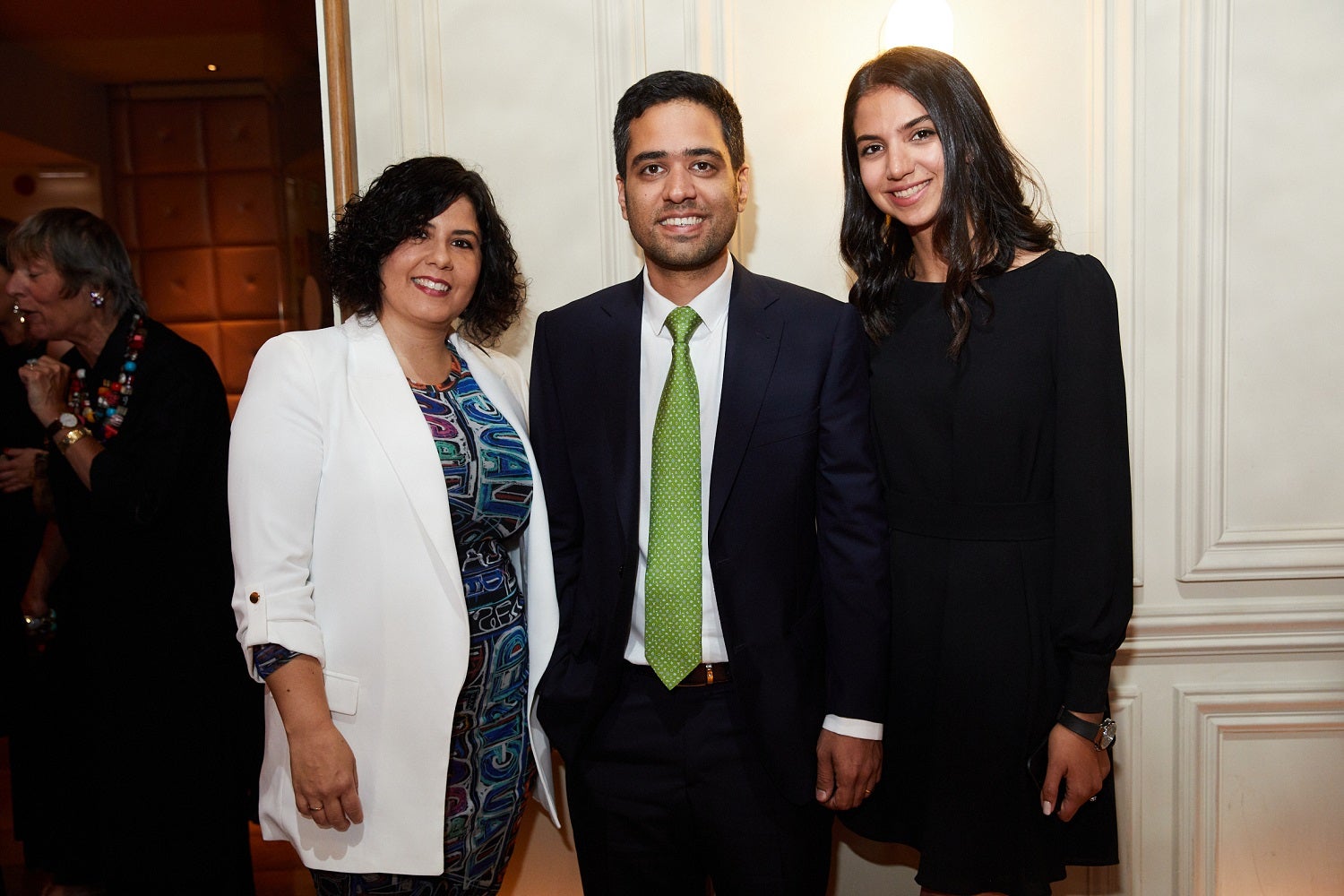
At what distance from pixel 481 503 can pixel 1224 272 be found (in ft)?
6.29

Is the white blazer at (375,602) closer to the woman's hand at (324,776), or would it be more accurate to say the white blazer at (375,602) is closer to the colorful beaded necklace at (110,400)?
the woman's hand at (324,776)

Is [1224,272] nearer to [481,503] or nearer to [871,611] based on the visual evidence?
Result: [871,611]

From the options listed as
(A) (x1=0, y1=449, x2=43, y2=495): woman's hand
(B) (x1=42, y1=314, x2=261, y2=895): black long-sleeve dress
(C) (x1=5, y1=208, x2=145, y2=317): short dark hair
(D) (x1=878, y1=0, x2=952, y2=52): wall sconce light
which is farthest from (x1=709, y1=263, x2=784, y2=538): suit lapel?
(A) (x1=0, y1=449, x2=43, y2=495): woman's hand

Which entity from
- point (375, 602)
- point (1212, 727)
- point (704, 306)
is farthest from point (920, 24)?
point (1212, 727)

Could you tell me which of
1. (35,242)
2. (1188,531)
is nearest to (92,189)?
(35,242)

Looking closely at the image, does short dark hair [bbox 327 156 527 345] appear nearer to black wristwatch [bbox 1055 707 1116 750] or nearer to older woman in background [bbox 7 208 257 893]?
older woman in background [bbox 7 208 257 893]

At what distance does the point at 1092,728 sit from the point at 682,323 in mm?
1031

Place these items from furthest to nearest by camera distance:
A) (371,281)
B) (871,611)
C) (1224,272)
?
(1224,272), (371,281), (871,611)

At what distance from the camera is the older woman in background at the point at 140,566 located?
2219mm

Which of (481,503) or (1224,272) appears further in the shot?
(1224,272)

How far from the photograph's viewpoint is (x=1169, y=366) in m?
2.29

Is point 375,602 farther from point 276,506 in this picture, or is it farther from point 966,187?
point 966,187

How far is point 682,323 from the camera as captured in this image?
5.53 feet

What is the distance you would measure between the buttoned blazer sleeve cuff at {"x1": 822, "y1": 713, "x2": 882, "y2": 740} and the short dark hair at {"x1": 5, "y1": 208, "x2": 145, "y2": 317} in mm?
1999
